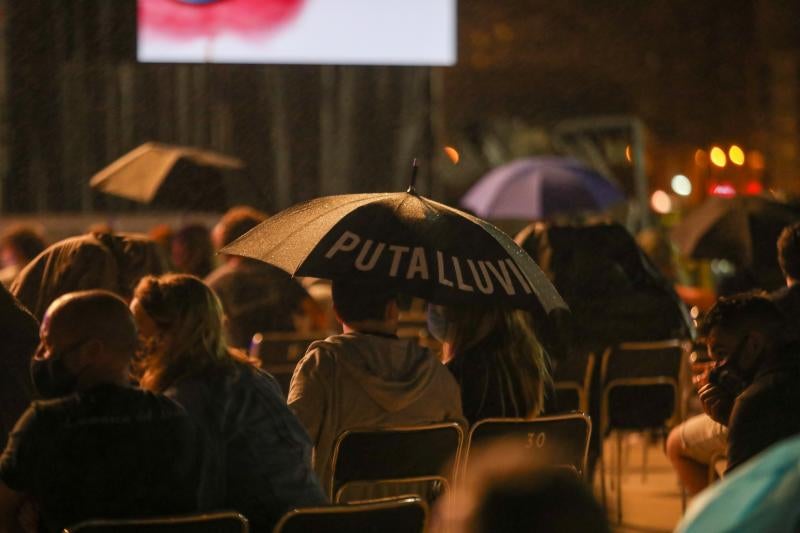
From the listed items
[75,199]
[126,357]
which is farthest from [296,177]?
[126,357]

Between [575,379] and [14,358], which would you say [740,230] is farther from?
[14,358]

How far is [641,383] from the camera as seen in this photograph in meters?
7.70

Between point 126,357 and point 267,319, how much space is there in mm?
4530

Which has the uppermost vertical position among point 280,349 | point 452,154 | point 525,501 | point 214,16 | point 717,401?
point 214,16

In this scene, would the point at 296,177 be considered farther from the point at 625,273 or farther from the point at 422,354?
the point at 422,354

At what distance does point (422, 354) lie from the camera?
4.84 metres

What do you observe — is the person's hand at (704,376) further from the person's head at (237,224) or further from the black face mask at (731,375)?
the person's head at (237,224)

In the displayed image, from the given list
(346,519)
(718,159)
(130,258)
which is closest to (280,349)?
(130,258)

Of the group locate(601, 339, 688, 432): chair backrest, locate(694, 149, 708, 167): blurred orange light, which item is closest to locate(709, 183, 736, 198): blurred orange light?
locate(601, 339, 688, 432): chair backrest

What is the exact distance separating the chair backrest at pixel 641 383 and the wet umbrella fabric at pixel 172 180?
12.9ft

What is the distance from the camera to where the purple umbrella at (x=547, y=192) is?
39.5 feet

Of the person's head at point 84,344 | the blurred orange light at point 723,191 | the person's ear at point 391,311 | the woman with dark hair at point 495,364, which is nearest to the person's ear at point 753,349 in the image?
the woman with dark hair at point 495,364

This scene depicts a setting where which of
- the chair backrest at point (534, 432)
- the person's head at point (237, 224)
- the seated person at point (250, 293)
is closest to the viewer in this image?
the chair backrest at point (534, 432)

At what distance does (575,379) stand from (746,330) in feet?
9.81
